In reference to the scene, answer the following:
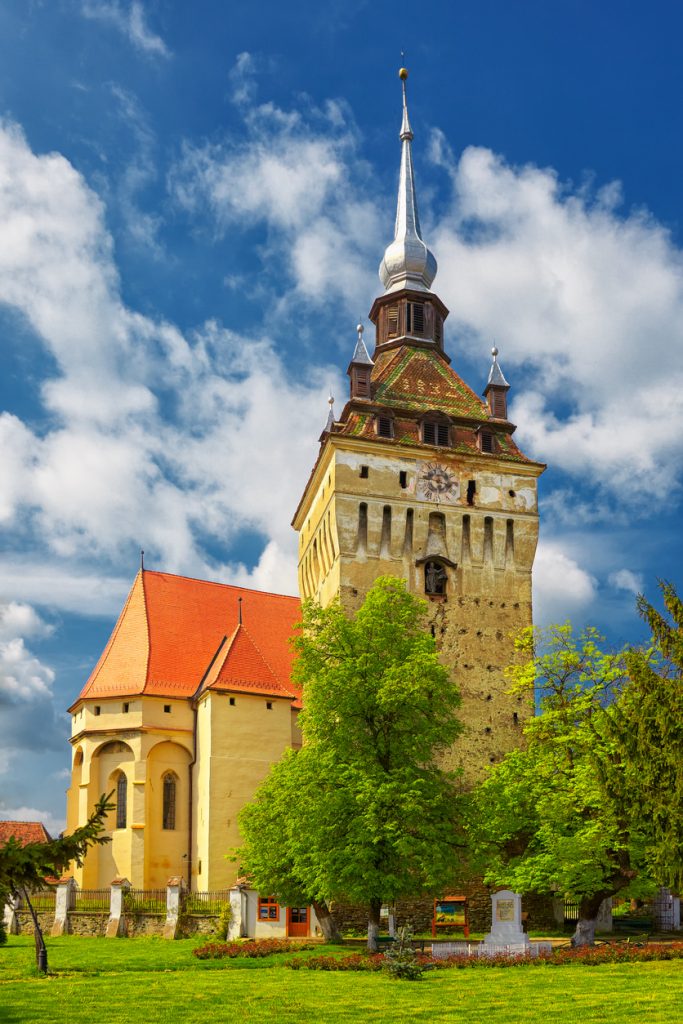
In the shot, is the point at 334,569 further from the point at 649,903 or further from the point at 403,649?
the point at 649,903

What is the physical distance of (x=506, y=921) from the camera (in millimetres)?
26500

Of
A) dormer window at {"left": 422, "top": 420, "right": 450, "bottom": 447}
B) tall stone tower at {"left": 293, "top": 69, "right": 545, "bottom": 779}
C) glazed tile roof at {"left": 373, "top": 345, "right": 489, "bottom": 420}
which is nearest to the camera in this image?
tall stone tower at {"left": 293, "top": 69, "right": 545, "bottom": 779}

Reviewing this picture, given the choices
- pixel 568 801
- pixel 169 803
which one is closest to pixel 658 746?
pixel 568 801

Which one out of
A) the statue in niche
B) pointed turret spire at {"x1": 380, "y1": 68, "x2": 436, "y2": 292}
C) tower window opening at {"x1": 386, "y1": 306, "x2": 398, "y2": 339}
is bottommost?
the statue in niche

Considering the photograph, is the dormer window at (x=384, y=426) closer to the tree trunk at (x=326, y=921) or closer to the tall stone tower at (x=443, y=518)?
the tall stone tower at (x=443, y=518)

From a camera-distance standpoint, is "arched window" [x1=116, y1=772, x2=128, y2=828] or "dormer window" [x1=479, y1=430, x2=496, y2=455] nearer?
"arched window" [x1=116, y1=772, x2=128, y2=828]

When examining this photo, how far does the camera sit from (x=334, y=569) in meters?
36.5

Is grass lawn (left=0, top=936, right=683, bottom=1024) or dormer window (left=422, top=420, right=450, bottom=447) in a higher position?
dormer window (left=422, top=420, right=450, bottom=447)

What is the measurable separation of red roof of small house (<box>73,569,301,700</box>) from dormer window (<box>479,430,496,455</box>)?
9504mm

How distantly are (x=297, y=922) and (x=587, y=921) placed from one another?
8.88 m

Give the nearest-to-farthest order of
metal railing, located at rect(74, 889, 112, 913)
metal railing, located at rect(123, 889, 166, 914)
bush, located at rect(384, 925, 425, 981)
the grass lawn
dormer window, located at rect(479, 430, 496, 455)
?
the grass lawn → bush, located at rect(384, 925, 425, 981) → metal railing, located at rect(123, 889, 166, 914) → metal railing, located at rect(74, 889, 112, 913) → dormer window, located at rect(479, 430, 496, 455)

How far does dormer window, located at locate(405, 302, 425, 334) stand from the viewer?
4366 centimetres

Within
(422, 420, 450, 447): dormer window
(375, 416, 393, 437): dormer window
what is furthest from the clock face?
(375, 416, 393, 437): dormer window

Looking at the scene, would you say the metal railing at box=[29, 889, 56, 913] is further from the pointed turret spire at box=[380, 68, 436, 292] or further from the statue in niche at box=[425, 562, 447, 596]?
the pointed turret spire at box=[380, 68, 436, 292]
